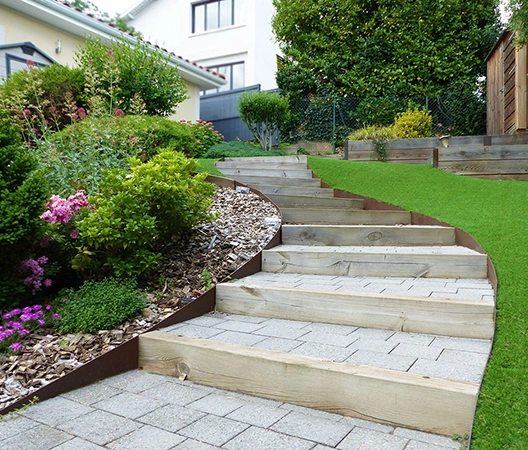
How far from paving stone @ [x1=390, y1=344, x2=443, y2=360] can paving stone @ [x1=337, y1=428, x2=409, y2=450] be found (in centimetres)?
53

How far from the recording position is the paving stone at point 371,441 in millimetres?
1596

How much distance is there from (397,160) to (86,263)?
5.87 meters

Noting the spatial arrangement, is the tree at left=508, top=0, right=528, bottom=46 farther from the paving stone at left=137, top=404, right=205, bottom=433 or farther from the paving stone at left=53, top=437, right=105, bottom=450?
the paving stone at left=53, top=437, right=105, bottom=450

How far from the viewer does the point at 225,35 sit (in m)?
16.6

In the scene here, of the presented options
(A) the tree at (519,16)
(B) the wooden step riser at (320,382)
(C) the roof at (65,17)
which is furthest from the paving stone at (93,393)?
(C) the roof at (65,17)

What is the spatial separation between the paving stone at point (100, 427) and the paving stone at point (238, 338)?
710mm

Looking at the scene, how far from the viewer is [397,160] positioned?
297 inches

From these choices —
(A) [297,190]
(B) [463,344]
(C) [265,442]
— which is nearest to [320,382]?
(C) [265,442]

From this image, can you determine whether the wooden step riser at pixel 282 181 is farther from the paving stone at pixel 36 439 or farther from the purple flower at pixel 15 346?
the paving stone at pixel 36 439

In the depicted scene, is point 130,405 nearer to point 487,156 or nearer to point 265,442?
point 265,442

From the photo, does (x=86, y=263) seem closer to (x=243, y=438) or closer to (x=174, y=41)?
(x=243, y=438)

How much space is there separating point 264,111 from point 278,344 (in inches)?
342

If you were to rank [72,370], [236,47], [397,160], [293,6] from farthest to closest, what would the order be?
[236,47] < [293,6] < [397,160] < [72,370]

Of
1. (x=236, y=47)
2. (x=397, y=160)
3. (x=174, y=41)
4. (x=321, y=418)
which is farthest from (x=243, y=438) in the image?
(x=174, y=41)
